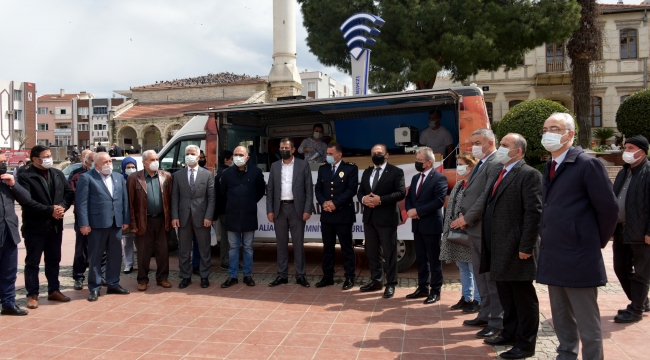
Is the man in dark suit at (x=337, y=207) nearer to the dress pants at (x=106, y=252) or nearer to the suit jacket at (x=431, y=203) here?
the suit jacket at (x=431, y=203)

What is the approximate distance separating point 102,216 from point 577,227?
5.73 m

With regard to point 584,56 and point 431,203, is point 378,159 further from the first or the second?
point 584,56

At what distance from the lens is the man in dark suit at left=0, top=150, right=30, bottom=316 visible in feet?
19.5

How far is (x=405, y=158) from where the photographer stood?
8.90 meters

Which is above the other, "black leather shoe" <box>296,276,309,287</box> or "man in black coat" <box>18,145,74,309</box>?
"man in black coat" <box>18,145,74,309</box>

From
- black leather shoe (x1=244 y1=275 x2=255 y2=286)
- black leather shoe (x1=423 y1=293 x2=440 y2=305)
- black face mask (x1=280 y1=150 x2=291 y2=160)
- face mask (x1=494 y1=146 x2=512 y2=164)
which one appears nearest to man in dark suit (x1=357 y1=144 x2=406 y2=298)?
black leather shoe (x1=423 y1=293 x2=440 y2=305)

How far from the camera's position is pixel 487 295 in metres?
5.31

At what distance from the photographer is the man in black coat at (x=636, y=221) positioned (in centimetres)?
542

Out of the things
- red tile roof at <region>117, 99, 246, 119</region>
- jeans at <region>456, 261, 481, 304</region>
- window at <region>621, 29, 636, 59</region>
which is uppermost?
window at <region>621, 29, 636, 59</region>

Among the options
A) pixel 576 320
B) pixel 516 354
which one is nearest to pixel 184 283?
pixel 516 354

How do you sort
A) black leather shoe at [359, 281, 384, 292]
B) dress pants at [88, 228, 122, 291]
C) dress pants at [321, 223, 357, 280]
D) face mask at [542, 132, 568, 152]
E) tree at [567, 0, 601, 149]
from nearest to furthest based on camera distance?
face mask at [542, 132, 568, 152] < dress pants at [88, 228, 122, 291] < black leather shoe at [359, 281, 384, 292] < dress pants at [321, 223, 357, 280] < tree at [567, 0, 601, 149]

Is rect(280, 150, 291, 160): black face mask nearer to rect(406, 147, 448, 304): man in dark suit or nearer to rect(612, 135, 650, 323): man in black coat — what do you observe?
rect(406, 147, 448, 304): man in dark suit

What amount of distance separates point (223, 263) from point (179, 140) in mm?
2896

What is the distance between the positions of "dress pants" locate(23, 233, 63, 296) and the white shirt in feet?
9.91
